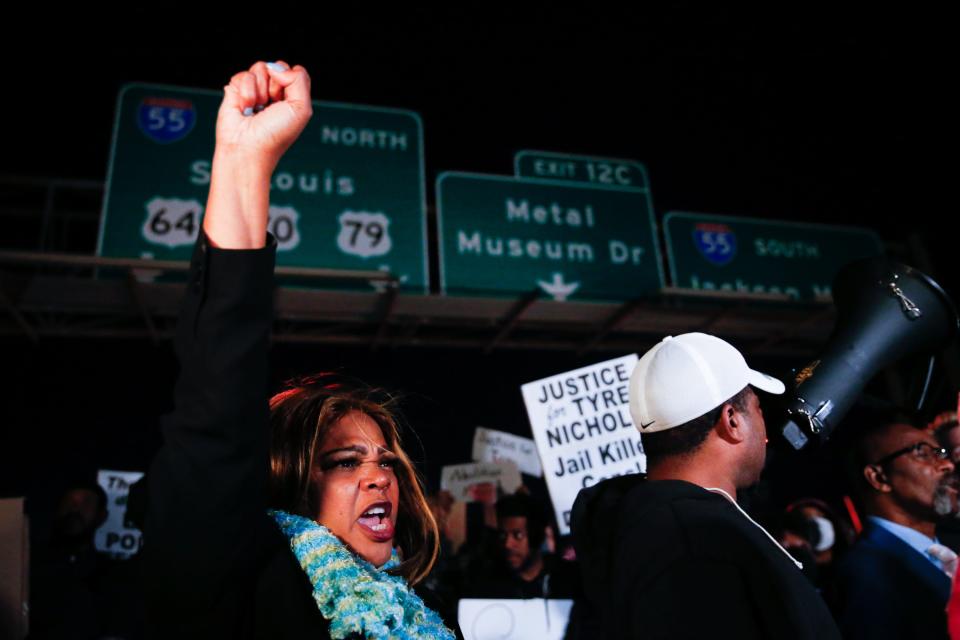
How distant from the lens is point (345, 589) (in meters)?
1.48

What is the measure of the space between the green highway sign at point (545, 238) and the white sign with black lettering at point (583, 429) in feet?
5.80

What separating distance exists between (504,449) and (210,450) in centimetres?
686

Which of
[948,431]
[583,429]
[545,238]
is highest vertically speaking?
[545,238]

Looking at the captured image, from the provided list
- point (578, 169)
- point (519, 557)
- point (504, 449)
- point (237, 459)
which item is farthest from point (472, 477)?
point (237, 459)

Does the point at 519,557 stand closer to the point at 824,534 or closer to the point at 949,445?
the point at 824,534

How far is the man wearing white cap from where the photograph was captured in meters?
1.71

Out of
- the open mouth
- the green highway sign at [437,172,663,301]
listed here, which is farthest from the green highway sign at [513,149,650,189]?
the open mouth

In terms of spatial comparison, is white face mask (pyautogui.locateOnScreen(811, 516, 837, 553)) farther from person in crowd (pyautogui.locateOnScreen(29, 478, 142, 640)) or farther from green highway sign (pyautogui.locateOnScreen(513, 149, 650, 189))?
person in crowd (pyautogui.locateOnScreen(29, 478, 142, 640))

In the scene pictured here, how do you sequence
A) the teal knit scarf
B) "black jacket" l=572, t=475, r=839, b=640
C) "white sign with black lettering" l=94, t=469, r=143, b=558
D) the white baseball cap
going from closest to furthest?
1. the teal knit scarf
2. "black jacket" l=572, t=475, r=839, b=640
3. the white baseball cap
4. "white sign with black lettering" l=94, t=469, r=143, b=558

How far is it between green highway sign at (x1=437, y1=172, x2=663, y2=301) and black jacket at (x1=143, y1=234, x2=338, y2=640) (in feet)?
15.0

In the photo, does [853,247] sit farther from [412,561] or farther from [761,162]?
[412,561]

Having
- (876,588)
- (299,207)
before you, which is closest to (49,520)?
(299,207)

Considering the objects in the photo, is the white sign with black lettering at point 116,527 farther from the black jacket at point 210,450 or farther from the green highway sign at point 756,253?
the black jacket at point 210,450

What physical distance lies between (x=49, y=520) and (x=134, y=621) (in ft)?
13.0
